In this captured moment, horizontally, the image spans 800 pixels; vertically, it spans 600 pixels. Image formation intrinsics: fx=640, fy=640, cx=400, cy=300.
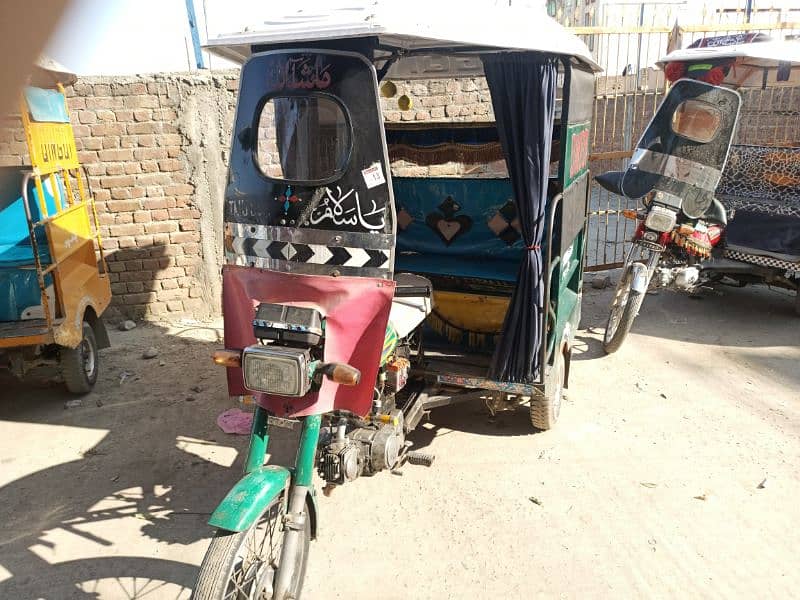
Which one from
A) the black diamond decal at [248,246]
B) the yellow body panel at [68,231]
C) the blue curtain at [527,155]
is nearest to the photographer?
the black diamond decal at [248,246]

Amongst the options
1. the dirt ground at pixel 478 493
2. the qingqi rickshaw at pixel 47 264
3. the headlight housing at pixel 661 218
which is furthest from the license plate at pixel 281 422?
the headlight housing at pixel 661 218

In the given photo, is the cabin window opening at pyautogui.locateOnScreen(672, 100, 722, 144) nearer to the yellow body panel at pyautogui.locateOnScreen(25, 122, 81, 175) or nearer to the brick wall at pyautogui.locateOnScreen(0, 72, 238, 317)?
the brick wall at pyautogui.locateOnScreen(0, 72, 238, 317)

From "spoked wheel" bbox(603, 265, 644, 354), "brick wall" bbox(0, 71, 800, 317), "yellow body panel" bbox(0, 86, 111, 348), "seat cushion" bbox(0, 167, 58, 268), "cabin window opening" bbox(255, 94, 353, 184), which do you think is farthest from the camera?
"brick wall" bbox(0, 71, 800, 317)

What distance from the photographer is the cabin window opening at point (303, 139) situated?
115 inches

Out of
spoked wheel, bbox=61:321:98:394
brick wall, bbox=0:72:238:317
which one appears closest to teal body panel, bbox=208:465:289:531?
spoked wheel, bbox=61:321:98:394

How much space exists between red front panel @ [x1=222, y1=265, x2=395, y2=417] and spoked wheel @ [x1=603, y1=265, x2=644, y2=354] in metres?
3.38

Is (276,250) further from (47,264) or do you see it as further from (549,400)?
(47,264)

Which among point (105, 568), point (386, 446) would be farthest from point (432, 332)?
point (105, 568)

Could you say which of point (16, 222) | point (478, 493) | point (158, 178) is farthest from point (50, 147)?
point (478, 493)

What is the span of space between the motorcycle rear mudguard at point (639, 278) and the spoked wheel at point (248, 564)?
3.85m

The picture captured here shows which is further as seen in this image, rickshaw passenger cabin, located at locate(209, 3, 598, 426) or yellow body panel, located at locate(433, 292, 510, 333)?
yellow body panel, located at locate(433, 292, 510, 333)

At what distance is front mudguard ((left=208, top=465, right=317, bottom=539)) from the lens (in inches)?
92.9

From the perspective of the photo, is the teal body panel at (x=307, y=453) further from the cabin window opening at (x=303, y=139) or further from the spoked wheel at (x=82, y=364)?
the spoked wheel at (x=82, y=364)

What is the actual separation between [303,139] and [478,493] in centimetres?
231
